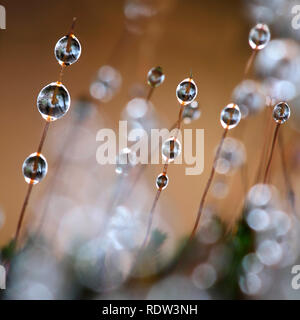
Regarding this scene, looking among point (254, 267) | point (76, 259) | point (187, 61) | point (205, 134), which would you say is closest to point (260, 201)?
point (254, 267)

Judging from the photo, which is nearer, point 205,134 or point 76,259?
point 76,259

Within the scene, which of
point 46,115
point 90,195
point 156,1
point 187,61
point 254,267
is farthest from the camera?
point 187,61

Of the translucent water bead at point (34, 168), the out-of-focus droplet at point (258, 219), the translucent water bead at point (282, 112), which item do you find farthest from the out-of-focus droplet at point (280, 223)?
the translucent water bead at point (34, 168)

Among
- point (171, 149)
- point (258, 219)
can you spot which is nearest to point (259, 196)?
point (258, 219)

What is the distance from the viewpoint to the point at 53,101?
23 cm

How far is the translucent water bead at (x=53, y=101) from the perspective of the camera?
0.23m

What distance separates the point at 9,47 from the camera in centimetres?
69

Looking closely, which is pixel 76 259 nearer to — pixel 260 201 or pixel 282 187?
pixel 260 201

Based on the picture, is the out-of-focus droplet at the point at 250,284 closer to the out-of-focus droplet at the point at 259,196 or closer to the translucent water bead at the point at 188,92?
the out-of-focus droplet at the point at 259,196

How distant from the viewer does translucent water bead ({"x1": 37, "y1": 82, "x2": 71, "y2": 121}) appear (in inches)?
9.1

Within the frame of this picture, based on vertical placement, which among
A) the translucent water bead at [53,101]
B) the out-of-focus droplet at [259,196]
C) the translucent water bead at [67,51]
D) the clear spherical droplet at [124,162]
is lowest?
the out-of-focus droplet at [259,196]

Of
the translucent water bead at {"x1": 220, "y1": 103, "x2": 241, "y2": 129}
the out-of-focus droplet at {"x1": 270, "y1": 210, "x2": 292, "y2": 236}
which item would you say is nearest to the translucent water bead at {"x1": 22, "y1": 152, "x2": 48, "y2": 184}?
the translucent water bead at {"x1": 220, "y1": 103, "x2": 241, "y2": 129}

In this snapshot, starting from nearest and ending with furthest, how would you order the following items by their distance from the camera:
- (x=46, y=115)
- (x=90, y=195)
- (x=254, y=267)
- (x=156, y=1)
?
(x=46, y=115) < (x=254, y=267) < (x=90, y=195) < (x=156, y=1)
